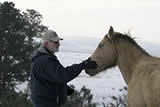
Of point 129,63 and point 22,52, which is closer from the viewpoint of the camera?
point 129,63

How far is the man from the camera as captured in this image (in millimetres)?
3449

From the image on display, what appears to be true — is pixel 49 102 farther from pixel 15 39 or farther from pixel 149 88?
pixel 15 39

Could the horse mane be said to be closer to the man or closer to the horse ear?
the horse ear

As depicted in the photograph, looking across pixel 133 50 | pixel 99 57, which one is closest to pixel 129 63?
pixel 133 50

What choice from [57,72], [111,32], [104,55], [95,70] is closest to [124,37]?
[111,32]

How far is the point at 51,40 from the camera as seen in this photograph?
143 inches

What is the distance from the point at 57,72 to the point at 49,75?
14 cm

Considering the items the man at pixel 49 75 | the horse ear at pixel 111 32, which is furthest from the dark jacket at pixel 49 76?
the horse ear at pixel 111 32

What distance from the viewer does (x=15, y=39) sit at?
17.7 m

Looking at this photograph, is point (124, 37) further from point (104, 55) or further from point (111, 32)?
point (104, 55)

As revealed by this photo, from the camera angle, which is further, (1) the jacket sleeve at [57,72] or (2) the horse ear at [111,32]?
(2) the horse ear at [111,32]

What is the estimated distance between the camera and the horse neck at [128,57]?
13.4 ft

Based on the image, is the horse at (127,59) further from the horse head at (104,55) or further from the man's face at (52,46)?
the man's face at (52,46)

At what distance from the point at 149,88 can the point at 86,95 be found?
48.7 ft
